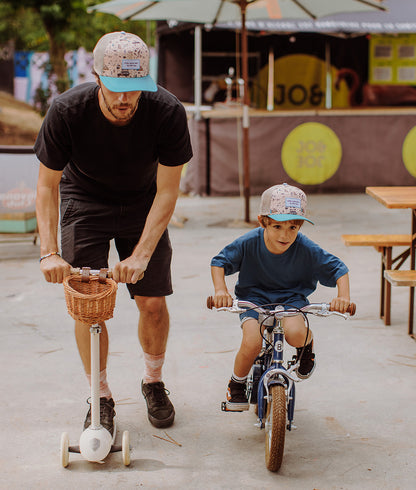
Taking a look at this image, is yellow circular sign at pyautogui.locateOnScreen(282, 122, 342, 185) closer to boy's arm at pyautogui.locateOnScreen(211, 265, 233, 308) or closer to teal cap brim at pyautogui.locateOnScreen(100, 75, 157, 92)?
boy's arm at pyautogui.locateOnScreen(211, 265, 233, 308)

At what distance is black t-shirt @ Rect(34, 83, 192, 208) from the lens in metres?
3.26

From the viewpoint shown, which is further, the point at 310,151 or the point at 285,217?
the point at 310,151

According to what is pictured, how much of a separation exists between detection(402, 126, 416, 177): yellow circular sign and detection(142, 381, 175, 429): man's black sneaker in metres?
8.76

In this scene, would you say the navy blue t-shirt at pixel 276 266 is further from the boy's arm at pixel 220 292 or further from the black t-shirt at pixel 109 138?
the black t-shirt at pixel 109 138

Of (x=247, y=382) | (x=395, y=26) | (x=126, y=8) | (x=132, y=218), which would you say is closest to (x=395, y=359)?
(x=247, y=382)

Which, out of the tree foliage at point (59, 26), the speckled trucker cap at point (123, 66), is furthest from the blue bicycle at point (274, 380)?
the tree foliage at point (59, 26)

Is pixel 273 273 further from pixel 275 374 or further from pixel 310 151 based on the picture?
pixel 310 151

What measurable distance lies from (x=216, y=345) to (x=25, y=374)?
50.7 inches

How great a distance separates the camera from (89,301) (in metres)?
2.98

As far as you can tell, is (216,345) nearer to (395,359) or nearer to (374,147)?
(395,359)

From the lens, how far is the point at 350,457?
3.47 m

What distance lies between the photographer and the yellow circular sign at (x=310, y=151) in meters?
11.4

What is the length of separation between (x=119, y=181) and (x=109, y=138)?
0.28 m

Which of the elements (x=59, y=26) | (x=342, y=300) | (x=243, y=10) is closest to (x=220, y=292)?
(x=342, y=300)
